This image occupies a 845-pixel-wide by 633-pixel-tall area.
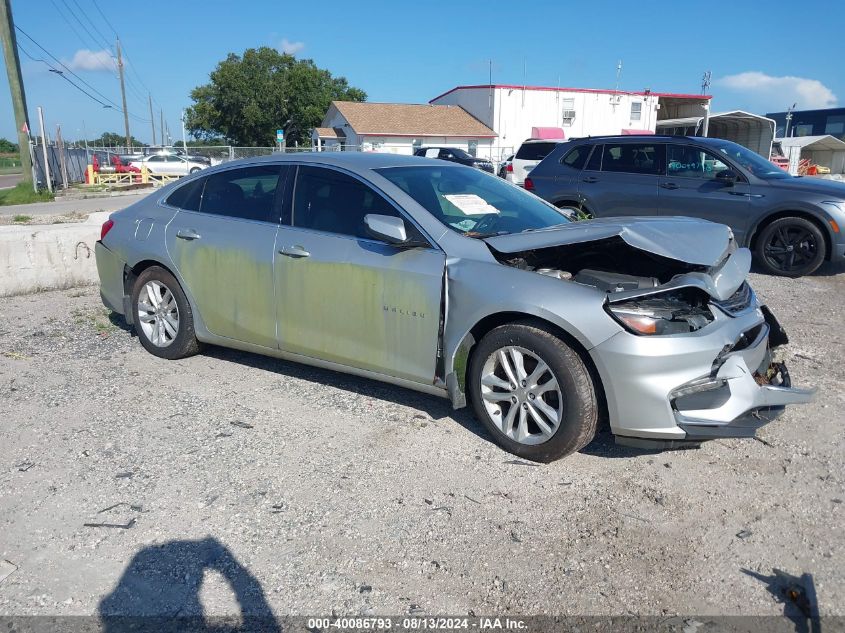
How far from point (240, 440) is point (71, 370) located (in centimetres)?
211

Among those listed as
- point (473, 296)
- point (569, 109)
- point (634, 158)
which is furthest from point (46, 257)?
point (569, 109)

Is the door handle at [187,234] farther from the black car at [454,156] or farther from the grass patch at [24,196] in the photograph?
the black car at [454,156]

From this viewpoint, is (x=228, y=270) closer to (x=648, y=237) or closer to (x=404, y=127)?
(x=648, y=237)

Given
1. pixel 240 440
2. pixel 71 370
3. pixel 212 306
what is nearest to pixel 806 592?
pixel 240 440

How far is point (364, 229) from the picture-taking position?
4.41 metres

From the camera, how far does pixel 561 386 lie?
3.60 meters

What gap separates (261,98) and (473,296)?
66210 mm

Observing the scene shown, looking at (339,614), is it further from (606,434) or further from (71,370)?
(71,370)

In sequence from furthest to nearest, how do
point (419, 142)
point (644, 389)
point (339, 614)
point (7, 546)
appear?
point (419, 142) → point (644, 389) → point (7, 546) → point (339, 614)

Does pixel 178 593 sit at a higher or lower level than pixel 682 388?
lower

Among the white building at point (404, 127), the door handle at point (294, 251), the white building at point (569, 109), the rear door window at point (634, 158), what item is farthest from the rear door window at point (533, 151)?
the white building at point (569, 109)

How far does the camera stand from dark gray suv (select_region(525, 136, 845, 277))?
833cm

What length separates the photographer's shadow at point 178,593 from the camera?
2.62m

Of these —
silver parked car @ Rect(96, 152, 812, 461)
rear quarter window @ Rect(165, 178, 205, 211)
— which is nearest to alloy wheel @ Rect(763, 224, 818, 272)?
silver parked car @ Rect(96, 152, 812, 461)
